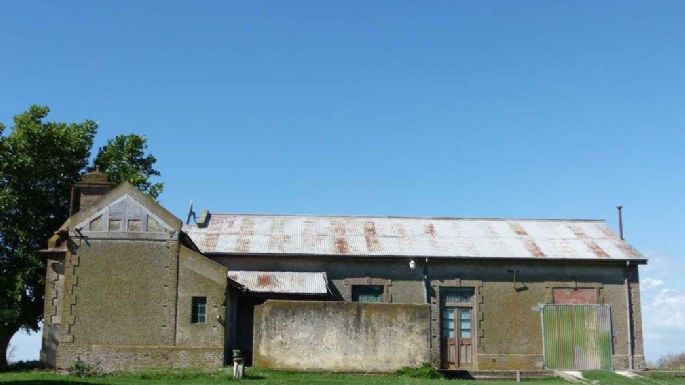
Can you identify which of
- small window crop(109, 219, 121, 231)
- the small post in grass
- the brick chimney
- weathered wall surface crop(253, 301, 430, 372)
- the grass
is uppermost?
the brick chimney

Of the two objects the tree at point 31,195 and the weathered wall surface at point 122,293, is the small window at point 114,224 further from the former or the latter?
the tree at point 31,195

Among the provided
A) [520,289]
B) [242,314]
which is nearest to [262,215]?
[242,314]

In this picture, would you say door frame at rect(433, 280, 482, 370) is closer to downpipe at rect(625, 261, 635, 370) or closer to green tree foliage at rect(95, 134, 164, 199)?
downpipe at rect(625, 261, 635, 370)

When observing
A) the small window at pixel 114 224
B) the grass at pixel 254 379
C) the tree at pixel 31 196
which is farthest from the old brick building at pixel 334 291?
the tree at pixel 31 196

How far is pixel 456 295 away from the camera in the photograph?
97.5 ft

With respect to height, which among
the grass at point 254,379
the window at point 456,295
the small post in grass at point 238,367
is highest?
the window at point 456,295

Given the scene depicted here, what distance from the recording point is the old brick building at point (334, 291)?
23.8 m

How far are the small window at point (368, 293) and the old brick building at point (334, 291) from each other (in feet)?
0.13

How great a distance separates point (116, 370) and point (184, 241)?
15.0ft

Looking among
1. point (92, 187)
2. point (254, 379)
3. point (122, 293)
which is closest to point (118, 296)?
point (122, 293)

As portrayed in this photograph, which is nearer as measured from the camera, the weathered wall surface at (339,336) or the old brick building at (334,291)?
the weathered wall surface at (339,336)

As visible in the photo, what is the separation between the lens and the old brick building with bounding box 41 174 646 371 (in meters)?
23.8

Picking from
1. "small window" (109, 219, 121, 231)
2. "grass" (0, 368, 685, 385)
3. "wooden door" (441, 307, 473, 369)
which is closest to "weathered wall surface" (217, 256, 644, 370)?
"wooden door" (441, 307, 473, 369)

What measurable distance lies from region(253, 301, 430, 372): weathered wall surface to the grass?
497 mm
